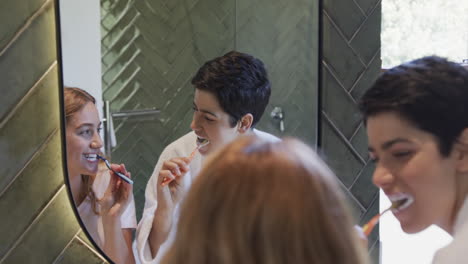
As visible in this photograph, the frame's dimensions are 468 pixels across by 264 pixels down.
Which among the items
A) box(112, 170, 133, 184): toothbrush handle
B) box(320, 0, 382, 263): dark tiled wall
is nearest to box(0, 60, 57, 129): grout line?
box(112, 170, 133, 184): toothbrush handle

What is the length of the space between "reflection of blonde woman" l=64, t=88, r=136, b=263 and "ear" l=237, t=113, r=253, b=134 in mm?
235

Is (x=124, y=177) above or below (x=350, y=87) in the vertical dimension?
below

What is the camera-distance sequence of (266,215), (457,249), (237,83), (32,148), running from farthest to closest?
(32,148) → (237,83) → (457,249) → (266,215)

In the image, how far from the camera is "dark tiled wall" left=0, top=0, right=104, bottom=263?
119cm

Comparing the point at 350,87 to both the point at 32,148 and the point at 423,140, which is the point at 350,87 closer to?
the point at 423,140

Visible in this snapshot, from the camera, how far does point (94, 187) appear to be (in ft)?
3.96

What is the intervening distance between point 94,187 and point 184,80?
0.93 feet

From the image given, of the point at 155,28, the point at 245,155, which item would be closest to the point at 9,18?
the point at 155,28

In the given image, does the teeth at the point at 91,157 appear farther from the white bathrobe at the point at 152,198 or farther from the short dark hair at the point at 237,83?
the short dark hair at the point at 237,83

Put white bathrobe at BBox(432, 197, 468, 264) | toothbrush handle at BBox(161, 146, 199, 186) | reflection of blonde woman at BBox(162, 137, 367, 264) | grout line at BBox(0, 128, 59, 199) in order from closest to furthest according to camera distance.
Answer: reflection of blonde woman at BBox(162, 137, 367, 264), white bathrobe at BBox(432, 197, 468, 264), toothbrush handle at BBox(161, 146, 199, 186), grout line at BBox(0, 128, 59, 199)

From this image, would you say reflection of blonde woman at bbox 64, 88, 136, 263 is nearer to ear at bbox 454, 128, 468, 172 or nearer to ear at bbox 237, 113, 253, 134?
ear at bbox 237, 113, 253, 134

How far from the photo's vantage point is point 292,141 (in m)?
0.56

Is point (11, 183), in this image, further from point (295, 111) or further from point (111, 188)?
point (295, 111)

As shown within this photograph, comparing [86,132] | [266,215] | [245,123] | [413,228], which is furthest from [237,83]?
[266,215]
